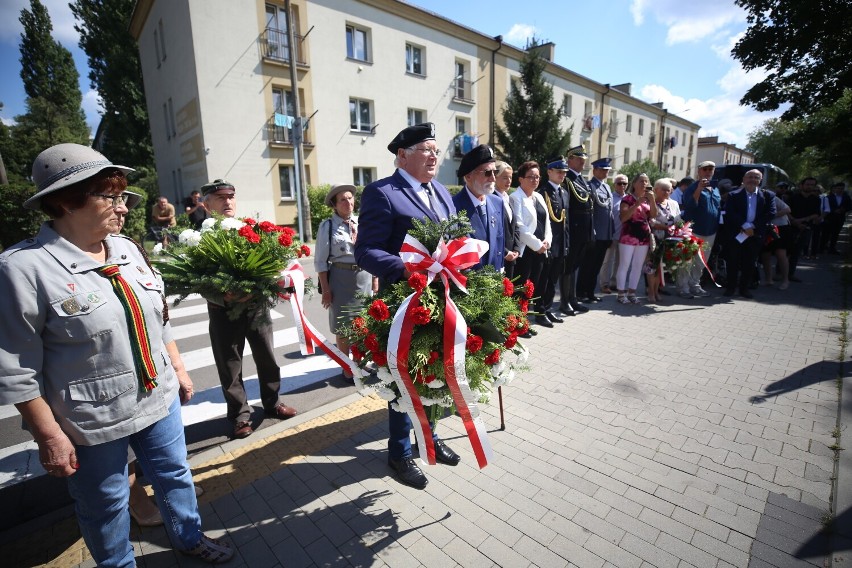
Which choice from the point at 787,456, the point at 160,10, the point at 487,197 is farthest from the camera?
the point at 160,10

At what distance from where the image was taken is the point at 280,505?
108 inches

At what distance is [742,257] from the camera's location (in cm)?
770

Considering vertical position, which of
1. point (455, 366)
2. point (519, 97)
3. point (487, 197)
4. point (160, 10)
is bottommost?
point (455, 366)

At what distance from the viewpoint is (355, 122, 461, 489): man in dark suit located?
8.61 feet

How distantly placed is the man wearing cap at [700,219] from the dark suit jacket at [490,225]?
206 inches

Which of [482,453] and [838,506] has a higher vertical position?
[482,453]

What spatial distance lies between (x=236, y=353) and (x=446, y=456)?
198 centimetres

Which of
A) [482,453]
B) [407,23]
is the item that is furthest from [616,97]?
[482,453]

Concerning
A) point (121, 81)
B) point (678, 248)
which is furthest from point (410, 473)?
point (121, 81)

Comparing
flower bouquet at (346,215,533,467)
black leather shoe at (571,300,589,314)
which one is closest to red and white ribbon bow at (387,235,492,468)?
flower bouquet at (346,215,533,467)

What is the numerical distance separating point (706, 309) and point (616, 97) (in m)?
36.3

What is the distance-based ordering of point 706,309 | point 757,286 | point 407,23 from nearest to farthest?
point 706,309 → point 757,286 → point 407,23

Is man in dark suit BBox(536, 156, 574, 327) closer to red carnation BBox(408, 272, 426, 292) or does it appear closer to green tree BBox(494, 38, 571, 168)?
red carnation BBox(408, 272, 426, 292)

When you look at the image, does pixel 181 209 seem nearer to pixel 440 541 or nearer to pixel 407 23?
pixel 407 23
